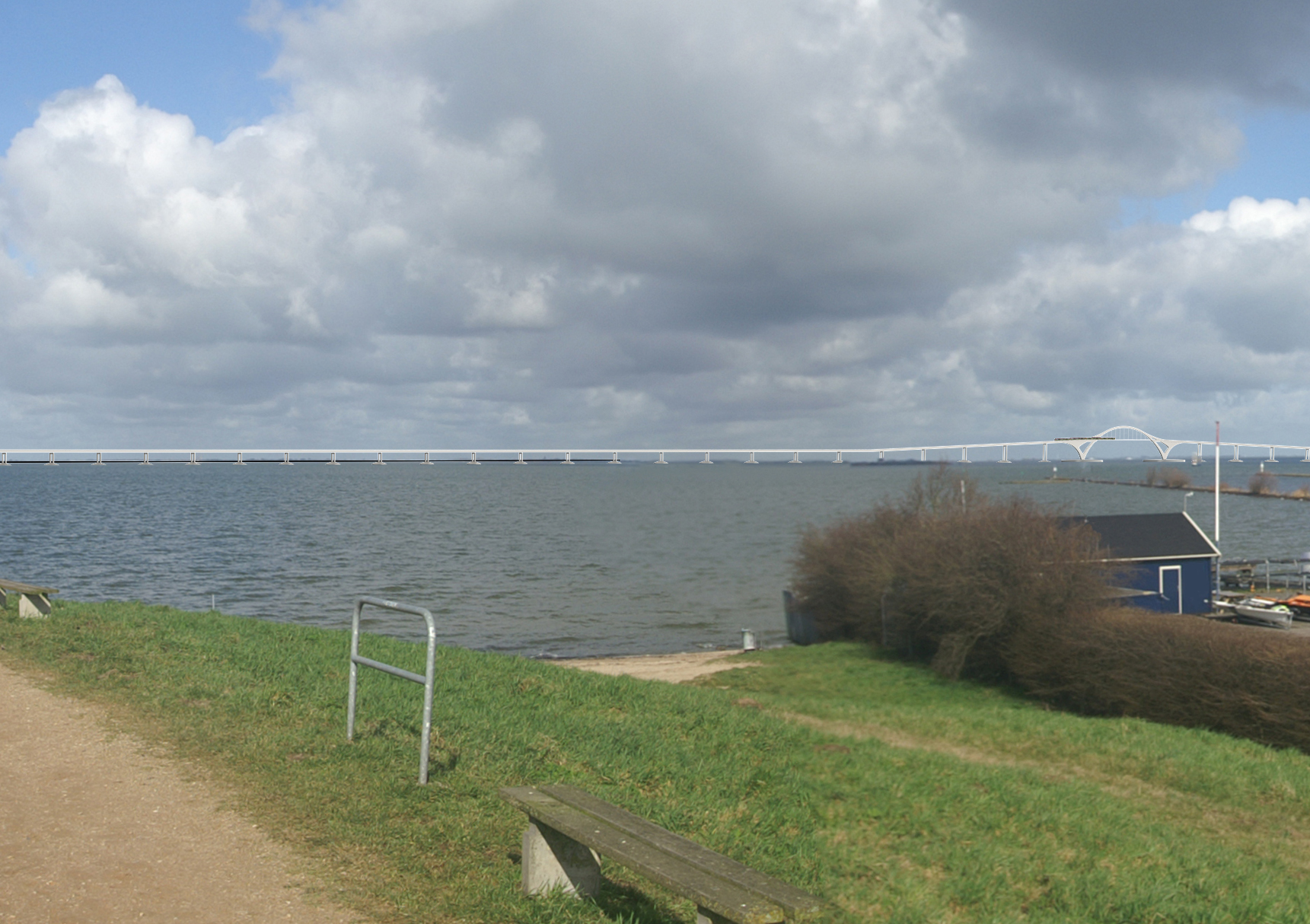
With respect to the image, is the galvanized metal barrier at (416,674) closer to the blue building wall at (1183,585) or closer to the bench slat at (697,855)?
the bench slat at (697,855)

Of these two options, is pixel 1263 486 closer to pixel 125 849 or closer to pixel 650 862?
pixel 650 862

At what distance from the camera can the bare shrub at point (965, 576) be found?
79.3 ft

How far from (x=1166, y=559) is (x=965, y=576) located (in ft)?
36.0

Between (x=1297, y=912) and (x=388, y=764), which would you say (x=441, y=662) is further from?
(x=1297, y=912)

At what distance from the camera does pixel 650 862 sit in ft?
15.4

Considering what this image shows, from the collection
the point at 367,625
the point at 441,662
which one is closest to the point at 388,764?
the point at 441,662

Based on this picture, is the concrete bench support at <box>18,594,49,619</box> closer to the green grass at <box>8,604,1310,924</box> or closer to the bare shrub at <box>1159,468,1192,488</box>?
the green grass at <box>8,604,1310,924</box>

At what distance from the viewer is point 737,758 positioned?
9.10 metres

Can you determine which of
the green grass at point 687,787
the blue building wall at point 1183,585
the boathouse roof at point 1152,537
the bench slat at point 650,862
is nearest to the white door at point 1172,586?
the blue building wall at point 1183,585

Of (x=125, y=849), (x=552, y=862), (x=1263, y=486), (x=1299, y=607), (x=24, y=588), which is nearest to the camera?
(x=552, y=862)

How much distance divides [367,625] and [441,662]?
19.2 meters

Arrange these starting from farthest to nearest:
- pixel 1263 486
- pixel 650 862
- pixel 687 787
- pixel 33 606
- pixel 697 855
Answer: pixel 1263 486, pixel 33 606, pixel 687 787, pixel 697 855, pixel 650 862

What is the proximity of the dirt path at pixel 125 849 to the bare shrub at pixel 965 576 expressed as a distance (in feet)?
68.6

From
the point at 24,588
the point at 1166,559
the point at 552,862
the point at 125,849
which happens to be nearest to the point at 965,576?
the point at 1166,559
